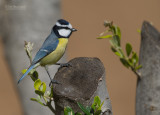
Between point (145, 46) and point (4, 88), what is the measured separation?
777cm

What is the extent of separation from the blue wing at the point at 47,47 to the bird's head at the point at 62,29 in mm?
38

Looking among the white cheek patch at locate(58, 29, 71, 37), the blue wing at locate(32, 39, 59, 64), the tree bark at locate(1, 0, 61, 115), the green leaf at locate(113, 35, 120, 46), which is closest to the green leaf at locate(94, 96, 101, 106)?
the green leaf at locate(113, 35, 120, 46)

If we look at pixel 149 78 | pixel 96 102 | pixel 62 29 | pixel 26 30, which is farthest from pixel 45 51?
pixel 26 30

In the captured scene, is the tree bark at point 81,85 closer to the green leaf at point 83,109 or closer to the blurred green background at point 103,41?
the green leaf at point 83,109

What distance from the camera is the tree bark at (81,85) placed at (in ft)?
4.83

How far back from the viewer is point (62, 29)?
2.42 m

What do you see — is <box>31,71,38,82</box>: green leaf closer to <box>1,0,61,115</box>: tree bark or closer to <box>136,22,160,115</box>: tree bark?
<box>136,22,160,115</box>: tree bark

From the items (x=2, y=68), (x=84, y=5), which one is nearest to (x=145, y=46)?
(x=2, y=68)

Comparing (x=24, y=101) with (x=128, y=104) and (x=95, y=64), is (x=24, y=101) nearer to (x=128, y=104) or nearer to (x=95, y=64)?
(x=95, y=64)

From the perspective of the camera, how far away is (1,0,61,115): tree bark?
3.28 m

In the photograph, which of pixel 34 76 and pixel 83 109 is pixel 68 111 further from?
pixel 34 76

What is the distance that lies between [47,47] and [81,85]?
0.81 meters

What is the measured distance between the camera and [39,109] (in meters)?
3.37

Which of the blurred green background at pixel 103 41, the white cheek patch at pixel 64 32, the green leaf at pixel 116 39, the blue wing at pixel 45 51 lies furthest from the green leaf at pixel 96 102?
the blurred green background at pixel 103 41
